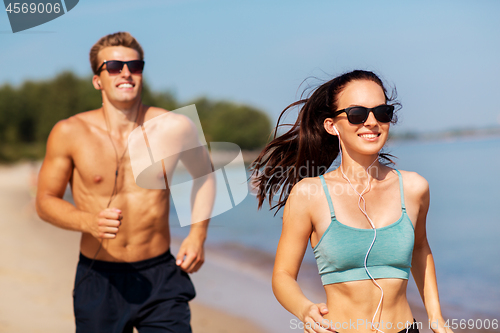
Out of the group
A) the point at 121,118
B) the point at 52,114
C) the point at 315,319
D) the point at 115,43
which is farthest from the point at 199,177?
the point at 52,114

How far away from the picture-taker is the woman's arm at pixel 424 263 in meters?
2.35

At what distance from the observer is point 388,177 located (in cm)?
244

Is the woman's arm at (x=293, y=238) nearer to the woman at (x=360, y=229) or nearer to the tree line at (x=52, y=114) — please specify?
the woman at (x=360, y=229)

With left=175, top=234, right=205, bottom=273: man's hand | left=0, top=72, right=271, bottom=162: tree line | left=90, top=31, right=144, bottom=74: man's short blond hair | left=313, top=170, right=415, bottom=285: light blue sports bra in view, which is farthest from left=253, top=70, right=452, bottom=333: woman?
left=0, top=72, right=271, bottom=162: tree line

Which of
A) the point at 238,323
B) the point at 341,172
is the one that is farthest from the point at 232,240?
the point at 341,172

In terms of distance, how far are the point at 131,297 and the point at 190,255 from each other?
0.47m

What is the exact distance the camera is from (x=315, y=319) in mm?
1941

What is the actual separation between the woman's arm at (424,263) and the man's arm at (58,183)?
1860mm

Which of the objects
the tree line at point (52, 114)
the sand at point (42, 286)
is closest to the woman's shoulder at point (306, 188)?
the sand at point (42, 286)

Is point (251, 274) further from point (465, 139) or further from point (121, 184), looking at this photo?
point (465, 139)

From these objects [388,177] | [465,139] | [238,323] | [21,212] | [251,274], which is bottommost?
[465,139]

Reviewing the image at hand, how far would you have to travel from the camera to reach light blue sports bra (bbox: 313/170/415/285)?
2.21 metres

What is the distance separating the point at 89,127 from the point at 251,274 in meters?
5.75

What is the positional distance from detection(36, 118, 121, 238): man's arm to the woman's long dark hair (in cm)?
111
